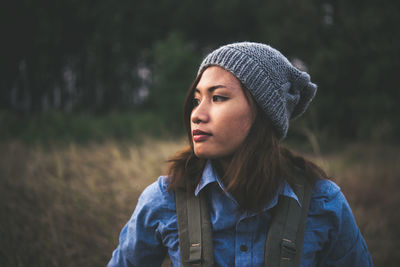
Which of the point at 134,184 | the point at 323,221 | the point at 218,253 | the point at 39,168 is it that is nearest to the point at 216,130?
the point at 218,253

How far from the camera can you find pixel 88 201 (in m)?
3.29

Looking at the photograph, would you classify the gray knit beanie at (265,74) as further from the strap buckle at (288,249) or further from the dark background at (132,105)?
the dark background at (132,105)

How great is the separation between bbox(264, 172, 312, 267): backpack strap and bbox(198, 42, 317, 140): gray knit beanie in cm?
39

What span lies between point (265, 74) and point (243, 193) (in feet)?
1.96

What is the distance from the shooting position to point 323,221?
1289 millimetres

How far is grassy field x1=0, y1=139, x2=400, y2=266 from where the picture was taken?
259 centimetres

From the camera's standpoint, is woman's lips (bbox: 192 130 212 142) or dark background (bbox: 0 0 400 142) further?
dark background (bbox: 0 0 400 142)

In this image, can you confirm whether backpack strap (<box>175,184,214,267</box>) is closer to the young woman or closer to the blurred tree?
the young woman

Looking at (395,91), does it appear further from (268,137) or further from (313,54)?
(268,137)

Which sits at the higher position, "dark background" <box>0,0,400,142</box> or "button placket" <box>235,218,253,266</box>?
"dark background" <box>0,0,400,142</box>

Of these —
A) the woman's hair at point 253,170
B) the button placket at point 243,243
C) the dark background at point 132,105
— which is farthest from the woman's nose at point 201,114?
the dark background at point 132,105

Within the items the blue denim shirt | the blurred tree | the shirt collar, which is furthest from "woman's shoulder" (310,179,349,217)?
the blurred tree

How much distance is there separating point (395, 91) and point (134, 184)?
12.2 metres

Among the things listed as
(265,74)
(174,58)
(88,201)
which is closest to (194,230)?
(265,74)
